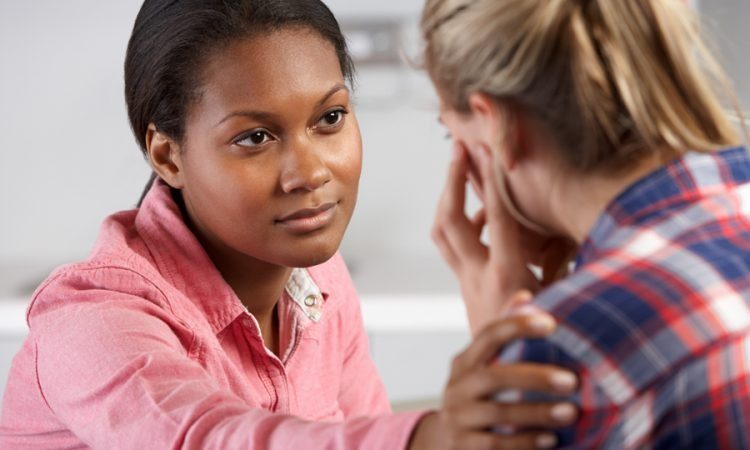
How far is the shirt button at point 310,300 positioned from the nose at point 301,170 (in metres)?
0.28

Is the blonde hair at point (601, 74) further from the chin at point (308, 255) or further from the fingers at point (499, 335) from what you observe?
the chin at point (308, 255)

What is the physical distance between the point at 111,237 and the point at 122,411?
328mm

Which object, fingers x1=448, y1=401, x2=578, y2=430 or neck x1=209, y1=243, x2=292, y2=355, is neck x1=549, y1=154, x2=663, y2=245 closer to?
fingers x1=448, y1=401, x2=578, y2=430

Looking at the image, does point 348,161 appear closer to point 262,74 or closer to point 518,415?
point 262,74

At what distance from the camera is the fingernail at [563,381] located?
0.82 m

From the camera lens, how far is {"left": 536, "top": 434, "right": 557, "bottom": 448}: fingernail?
841 mm

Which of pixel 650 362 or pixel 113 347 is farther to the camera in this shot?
pixel 113 347

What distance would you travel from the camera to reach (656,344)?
0.84 m

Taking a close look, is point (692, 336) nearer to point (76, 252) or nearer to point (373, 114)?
point (373, 114)

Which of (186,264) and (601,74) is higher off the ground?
(601,74)

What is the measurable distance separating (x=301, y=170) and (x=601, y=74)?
0.48 metres

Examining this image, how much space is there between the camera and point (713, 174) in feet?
3.10

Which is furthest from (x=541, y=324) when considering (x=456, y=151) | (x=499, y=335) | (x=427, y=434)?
(x=456, y=151)

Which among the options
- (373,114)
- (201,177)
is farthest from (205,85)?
(373,114)
